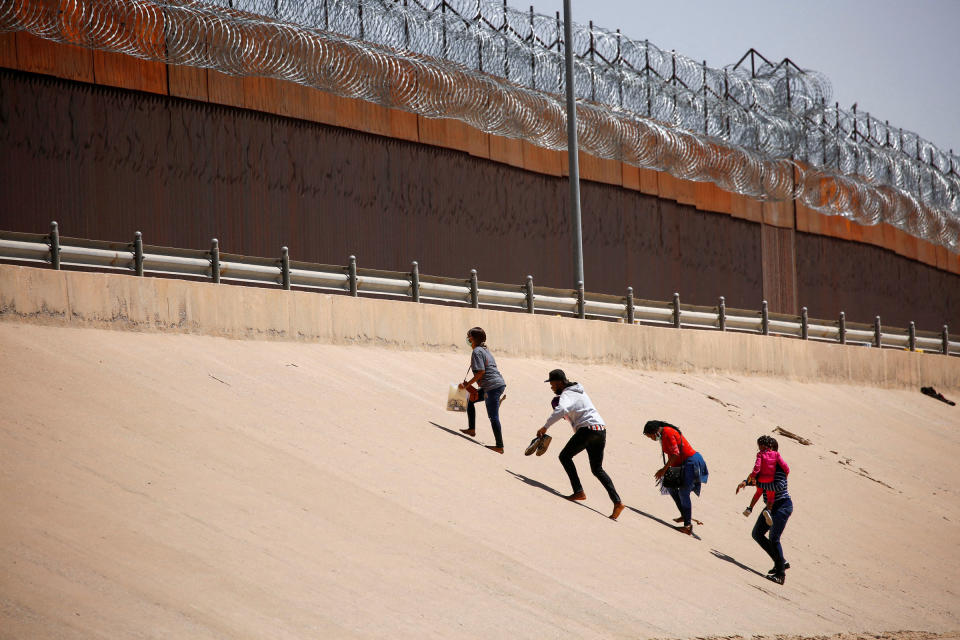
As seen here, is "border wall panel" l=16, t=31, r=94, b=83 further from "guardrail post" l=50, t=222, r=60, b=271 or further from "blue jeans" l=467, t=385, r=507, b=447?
"blue jeans" l=467, t=385, r=507, b=447

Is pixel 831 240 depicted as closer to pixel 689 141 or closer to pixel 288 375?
pixel 689 141

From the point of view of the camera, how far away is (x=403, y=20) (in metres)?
25.0

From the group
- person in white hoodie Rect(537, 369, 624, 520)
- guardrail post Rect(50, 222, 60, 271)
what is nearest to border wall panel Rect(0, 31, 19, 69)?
guardrail post Rect(50, 222, 60, 271)

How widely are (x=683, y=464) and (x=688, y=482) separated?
195mm

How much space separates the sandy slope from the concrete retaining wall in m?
0.35

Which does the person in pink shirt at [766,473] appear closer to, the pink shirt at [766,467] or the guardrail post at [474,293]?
the pink shirt at [766,467]

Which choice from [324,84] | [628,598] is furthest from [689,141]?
[628,598]

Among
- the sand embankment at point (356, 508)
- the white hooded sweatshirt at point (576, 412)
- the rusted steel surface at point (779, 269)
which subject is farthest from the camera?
the rusted steel surface at point (779, 269)

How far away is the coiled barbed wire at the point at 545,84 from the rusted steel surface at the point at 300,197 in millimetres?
1504

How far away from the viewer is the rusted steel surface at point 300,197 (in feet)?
68.5

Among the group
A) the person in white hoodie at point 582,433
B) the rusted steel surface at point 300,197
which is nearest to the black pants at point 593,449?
the person in white hoodie at point 582,433

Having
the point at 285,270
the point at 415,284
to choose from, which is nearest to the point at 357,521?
the point at 285,270

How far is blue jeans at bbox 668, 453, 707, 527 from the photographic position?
1370 centimetres

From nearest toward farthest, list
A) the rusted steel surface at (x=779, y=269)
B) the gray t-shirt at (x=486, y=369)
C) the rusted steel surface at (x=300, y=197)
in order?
the gray t-shirt at (x=486, y=369)
the rusted steel surface at (x=300, y=197)
the rusted steel surface at (x=779, y=269)
